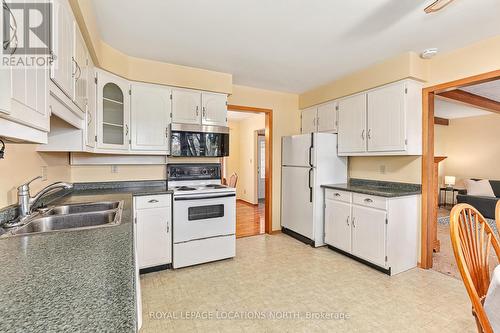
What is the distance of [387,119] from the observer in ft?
9.66

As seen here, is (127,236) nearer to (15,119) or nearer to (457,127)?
(15,119)

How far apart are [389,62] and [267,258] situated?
9.21ft

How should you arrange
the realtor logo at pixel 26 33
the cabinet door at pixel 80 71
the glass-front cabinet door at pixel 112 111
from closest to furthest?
1. the realtor logo at pixel 26 33
2. the cabinet door at pixel 80 71
3. the glass-front cabinet door at pixel 112 111

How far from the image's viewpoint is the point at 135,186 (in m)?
3.13

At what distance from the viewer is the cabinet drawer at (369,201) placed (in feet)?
9.01

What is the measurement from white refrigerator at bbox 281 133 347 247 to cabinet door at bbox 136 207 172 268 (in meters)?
1.98

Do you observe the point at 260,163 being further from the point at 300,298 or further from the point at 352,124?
the point at 300,298

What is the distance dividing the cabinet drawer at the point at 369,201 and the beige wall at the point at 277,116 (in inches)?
58.4

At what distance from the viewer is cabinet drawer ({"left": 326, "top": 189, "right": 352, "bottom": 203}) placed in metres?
3.19

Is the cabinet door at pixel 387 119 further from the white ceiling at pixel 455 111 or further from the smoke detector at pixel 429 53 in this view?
the white ceiling at pixel 455 111

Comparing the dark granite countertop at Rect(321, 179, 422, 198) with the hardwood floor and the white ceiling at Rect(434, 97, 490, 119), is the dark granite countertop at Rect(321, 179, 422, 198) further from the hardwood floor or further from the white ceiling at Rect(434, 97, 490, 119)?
the white ceiling at Rect(434, 97, 490, 119)

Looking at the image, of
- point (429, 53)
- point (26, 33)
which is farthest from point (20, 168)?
point (429, 53)

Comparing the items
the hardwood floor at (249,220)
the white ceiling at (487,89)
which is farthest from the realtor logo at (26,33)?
the white ceiling at (487,89)

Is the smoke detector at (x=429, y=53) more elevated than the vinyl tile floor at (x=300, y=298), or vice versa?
the smoke detector at (x=429, y=53)
